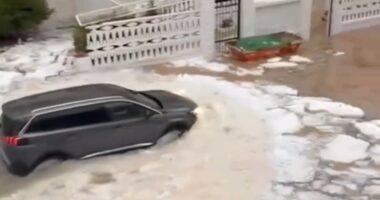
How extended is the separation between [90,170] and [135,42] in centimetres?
511

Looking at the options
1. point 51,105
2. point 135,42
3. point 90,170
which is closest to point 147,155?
point 90,170

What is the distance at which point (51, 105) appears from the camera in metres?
11.2

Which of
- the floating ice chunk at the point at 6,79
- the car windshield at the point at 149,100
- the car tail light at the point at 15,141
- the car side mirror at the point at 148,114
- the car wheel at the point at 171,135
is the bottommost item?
the car wheel at the point at 171,135

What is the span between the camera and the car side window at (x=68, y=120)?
1099cm

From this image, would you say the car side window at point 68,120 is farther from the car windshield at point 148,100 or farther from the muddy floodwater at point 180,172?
the car windshield at point 148,100

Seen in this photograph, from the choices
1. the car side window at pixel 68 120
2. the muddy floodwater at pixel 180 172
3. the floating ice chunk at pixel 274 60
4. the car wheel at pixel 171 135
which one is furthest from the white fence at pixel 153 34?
the car side window at pixel 68 120

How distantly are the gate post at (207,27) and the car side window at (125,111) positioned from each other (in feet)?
15.9

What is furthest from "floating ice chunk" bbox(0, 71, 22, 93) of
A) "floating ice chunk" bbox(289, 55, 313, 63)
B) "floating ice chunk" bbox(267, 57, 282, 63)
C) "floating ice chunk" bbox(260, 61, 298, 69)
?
"floating ice chunk" bbox(289, 55, 313, 63)

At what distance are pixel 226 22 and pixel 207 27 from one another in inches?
27.0

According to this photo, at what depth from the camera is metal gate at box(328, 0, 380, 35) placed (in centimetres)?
1792

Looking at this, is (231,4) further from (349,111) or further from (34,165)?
(34,165)

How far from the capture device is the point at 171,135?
39.8ft

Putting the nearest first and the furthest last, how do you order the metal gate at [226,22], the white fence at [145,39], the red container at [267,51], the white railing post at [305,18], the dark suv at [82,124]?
the dark suv at [82,124] < the white fence at [145,39] < the red container at [267,51] < the metal gate at [226,22] < the white railing post at [305,18]

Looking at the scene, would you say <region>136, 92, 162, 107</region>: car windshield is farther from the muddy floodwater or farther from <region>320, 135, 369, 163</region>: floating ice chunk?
<region>320, 135, 369, 163</region>: floating ice chunk
